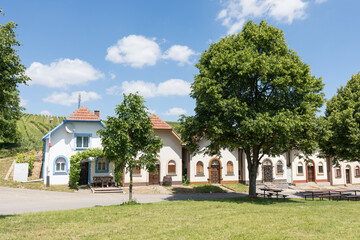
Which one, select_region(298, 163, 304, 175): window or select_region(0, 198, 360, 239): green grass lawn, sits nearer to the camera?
select_region(0, 198, 360, 239): green grass lawn

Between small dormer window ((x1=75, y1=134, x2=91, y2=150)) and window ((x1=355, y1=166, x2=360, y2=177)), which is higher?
small dormer window ((x1=75, y1=134, x2=91, y2=150))

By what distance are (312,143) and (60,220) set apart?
1667 centimetres


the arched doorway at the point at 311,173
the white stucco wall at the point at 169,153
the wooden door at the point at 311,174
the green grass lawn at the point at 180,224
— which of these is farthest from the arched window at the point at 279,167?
the green grass lawn at the point at 180,224

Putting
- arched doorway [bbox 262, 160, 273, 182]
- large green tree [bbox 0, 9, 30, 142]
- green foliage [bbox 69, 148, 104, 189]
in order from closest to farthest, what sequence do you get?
large green tree [bbox 0, 9, 30, 142] < green foliage [bbox 69, 148, 104, 189] < arched doorway [bbox 262, 160, 273, 182]

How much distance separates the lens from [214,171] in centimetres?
3356

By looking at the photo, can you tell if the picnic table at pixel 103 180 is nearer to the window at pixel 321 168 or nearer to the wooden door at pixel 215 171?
the wooden door at pixel 215 171

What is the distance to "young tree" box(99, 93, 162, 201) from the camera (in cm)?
1714

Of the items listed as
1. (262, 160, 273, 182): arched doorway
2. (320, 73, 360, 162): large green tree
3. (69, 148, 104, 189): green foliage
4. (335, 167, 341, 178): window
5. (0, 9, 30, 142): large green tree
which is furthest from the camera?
(335, 167, 341, 178): window

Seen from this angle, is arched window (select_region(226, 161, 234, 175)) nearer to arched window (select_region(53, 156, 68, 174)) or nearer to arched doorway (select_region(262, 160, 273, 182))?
arched doorway (select_region(262, 160, 273, 182))

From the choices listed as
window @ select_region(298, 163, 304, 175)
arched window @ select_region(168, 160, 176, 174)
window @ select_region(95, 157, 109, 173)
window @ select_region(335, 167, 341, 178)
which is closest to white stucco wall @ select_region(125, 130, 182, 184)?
arched window @ select_region(168, 160, 176, 174)

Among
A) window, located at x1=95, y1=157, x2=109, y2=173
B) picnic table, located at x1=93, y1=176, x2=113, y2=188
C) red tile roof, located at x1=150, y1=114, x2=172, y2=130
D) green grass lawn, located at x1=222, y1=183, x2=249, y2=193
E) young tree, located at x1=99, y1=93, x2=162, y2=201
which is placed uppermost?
red tile roof, located at x1=150, y1=114, x2=172, y2=130

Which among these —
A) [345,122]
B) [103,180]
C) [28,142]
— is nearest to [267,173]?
[345,122]

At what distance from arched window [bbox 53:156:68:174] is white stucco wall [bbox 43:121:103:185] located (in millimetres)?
132

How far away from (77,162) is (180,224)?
18591 millimetres
